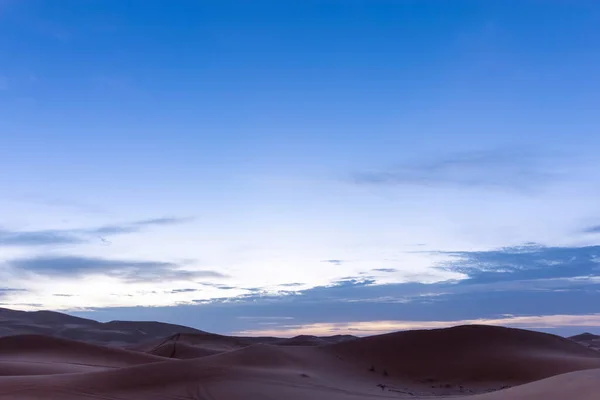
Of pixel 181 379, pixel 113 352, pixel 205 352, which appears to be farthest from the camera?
pixel 205 352

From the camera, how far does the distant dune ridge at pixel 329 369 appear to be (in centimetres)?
800

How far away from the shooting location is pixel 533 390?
21.3 feet

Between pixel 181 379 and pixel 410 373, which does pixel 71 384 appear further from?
pixel 410 373

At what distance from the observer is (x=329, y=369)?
11828mm

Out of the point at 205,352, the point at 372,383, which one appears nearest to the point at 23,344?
the point at 205,352

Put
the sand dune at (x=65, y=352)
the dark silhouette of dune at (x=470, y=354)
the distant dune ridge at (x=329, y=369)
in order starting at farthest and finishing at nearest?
the sand dune at (x=65, y=352) → the dark silhouette of dune at (x=470, y=354) → the distant dune ridge at (x=329, y=369)

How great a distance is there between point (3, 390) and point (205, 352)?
9.99 m

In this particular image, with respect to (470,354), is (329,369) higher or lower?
lower

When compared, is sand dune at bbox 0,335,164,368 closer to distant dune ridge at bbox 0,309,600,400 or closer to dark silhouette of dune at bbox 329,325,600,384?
distant dune ridge at bbox 0,309,600,400

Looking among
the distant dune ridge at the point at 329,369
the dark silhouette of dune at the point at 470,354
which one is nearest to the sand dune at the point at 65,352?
the distant dune ridge at the point at 329,369

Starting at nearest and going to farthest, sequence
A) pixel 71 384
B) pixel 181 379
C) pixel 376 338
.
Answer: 1. pixel 71 384
2. pixel 181 379
3. pixel 376 338

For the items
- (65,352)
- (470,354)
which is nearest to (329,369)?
(470,354)

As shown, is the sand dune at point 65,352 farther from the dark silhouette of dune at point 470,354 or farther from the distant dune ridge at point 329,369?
the dark silhouette of dune at point 470,354

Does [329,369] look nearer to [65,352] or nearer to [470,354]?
[470,354]
